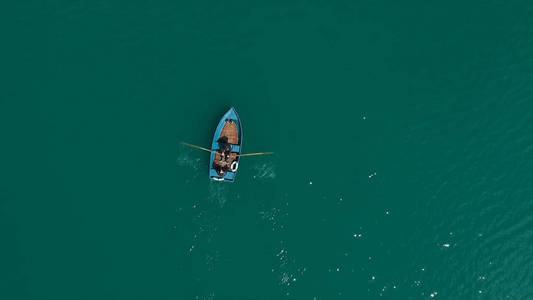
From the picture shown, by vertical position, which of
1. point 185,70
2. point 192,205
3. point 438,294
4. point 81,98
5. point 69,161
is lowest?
point 438,294

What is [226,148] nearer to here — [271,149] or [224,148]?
[224,148]

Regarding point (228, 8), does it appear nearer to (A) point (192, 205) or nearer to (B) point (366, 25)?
(B) point (366, 25)

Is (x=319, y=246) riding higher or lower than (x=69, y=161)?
lower

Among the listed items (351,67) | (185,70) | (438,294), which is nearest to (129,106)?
(185,70)

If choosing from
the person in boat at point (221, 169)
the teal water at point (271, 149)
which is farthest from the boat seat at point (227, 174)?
the teal water at point (271, 149)

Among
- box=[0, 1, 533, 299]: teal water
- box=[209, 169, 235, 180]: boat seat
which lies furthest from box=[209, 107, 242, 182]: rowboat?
box=[0, 1, 533, 299]: teal water

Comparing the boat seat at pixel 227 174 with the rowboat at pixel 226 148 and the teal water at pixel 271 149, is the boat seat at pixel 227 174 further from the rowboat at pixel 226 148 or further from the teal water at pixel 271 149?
the teal water at pixel 271 149

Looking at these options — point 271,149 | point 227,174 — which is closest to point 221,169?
point 227,174
